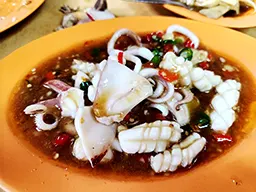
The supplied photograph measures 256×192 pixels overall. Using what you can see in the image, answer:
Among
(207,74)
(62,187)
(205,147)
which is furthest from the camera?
(207,74)

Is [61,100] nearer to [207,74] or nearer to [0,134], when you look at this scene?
[0,134]

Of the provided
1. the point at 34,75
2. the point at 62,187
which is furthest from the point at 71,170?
the point at 34,75

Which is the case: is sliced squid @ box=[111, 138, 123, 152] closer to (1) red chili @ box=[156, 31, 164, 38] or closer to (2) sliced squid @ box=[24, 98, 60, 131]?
(2) sliced squid @ box=[24, 98, 60, 131]

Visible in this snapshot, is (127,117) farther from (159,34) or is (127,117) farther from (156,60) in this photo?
(159,34)

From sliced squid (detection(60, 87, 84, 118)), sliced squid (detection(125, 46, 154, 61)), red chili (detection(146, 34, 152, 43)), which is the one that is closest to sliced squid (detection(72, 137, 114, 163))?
sliced squid (detection(60, 87, 84, 118))

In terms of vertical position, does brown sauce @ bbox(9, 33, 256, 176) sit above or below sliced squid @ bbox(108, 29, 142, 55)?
below

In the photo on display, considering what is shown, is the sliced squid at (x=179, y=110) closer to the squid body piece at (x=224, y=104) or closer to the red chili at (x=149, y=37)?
the squid body piece at (x=224, y=104)
